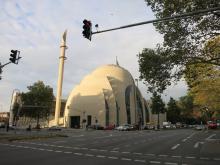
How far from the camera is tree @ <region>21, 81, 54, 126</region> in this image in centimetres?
10431

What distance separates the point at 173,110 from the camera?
143 metres

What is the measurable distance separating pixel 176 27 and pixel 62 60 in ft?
308

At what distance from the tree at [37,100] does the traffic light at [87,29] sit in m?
88.7

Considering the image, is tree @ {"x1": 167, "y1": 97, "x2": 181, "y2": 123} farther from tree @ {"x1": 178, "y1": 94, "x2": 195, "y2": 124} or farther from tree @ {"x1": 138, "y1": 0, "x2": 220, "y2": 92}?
tree @ {"x1": 138, "y1": 0, "x2": 220, "y2": 92}

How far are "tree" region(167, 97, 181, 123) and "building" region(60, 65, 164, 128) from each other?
39.3ft

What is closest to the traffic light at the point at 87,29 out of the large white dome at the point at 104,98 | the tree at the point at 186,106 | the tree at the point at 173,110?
the large white dome at the point at 104,98

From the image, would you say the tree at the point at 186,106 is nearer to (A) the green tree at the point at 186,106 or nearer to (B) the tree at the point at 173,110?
(A) the green tree at the point at 186,106

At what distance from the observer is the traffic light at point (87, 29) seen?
50.4ft

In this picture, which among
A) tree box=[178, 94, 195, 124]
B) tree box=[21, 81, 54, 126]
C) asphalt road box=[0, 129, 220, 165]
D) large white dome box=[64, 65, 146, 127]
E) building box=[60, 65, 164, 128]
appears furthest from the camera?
tree box=[178, 94, 195, 124]

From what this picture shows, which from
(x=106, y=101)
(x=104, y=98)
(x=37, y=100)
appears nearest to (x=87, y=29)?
(x=37, y=100)

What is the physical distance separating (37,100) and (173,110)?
2434 inches

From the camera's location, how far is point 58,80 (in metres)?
116

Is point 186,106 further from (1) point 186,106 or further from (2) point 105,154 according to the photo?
(2) point 105,154

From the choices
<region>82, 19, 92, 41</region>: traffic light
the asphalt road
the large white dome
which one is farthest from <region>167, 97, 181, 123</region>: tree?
<region>82, 19, 92, 41</region>: traffic light
